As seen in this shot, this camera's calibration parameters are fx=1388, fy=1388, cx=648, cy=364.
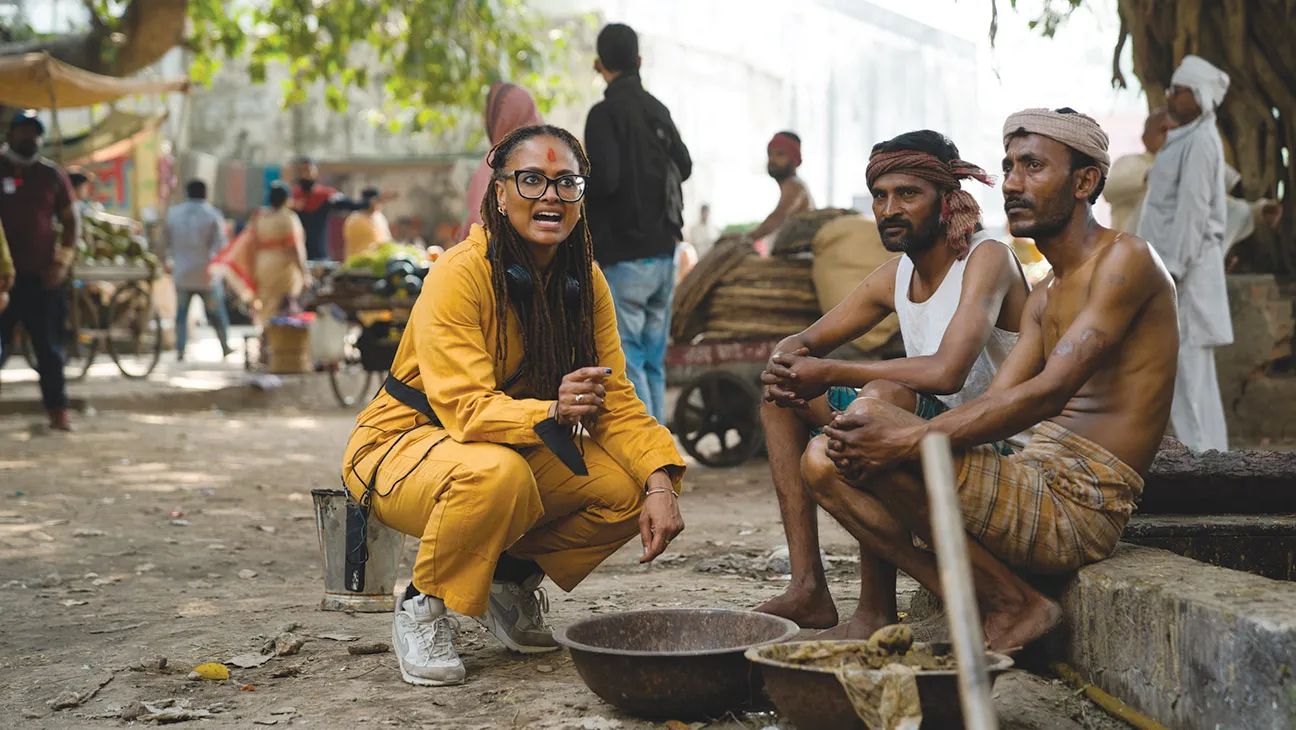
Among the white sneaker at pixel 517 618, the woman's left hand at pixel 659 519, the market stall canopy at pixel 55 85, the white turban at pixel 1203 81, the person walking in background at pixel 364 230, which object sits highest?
the market stall canopy at pixel 55 85

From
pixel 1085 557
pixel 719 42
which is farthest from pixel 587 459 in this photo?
pixel 719 42

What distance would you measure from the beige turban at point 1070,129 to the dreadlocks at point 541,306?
1295 millimetres

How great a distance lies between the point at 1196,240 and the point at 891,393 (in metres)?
Answer: 4.88

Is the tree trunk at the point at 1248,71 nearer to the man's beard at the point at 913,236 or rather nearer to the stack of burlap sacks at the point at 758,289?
the stack of burlap sacks at the point at 758,289

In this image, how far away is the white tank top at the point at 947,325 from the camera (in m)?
4.31

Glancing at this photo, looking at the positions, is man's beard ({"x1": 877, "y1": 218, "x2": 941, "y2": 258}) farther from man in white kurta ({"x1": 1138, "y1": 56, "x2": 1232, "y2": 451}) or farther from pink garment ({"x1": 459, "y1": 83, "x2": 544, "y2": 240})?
man in white kurta ({"x1": 1138, "y1": 56, "x2": 1232, "y2": 451})

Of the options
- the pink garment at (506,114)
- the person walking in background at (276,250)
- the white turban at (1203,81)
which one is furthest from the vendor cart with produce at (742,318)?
the person walking in background at (276,250)

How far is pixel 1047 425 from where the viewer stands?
12.6ft

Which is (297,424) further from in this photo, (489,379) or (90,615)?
(489,379)

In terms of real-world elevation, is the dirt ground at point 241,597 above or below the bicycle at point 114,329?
below

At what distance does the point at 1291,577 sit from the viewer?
407cm

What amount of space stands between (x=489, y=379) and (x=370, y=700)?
932 millimetres

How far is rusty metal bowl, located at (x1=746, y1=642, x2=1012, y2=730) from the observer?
9.87ft

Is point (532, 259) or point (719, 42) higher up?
point (719, 42)
